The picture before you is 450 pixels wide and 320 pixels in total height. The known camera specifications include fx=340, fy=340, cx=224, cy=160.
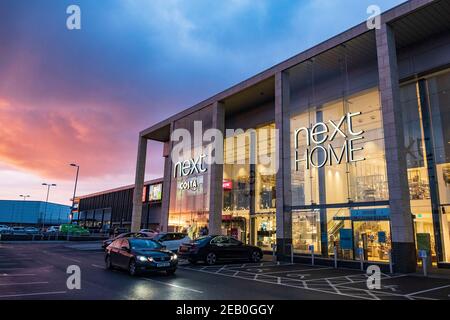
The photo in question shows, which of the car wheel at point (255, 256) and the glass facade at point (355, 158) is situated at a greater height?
the glass facade at point (355, 158)

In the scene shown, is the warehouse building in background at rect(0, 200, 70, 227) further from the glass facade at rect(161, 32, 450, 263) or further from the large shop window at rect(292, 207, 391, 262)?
the large shop window at rect(292, 207, 391, 262)

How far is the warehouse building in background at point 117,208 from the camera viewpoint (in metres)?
53.3

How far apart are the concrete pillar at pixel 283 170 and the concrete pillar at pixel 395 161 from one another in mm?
6734

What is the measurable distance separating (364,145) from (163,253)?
13676 mm

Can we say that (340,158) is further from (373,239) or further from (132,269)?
(132,269)

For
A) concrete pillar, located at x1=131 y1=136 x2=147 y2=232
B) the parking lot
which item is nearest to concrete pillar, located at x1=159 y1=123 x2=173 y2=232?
concrete pillar, located at x1=131 y1=136 x2=147 y2=232

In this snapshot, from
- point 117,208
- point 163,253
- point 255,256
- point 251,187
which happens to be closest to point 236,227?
point 251,187

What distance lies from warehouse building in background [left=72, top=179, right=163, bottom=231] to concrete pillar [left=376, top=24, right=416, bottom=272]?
2975 centimetres

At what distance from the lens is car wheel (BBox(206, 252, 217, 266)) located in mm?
18000

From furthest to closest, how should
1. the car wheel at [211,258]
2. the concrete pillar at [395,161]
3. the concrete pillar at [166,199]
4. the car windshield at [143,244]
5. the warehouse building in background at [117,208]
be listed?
1. the warehouse building in background at [117,208]
2. the concrete pillar at [166,199]
3. the car wheel at [211,258]
4. the concrete pillar at [395,161]
5. the car windshield at [143,244]

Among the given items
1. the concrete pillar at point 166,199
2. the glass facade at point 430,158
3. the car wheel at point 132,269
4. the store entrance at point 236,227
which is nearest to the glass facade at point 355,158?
the glass facade at point 430,158

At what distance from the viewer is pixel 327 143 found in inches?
859

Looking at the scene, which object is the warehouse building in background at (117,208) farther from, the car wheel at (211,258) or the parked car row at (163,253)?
the car wheel at (211,258)
